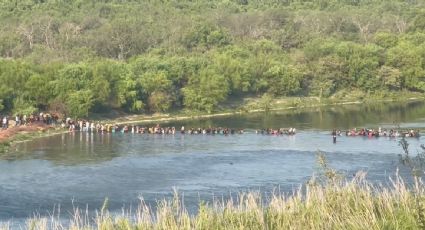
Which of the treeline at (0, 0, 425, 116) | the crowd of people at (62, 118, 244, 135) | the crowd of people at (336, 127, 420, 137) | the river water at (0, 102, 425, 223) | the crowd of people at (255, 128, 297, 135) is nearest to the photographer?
the river water at (0, 102, 425, 223)

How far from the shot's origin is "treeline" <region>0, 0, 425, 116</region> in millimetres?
85375

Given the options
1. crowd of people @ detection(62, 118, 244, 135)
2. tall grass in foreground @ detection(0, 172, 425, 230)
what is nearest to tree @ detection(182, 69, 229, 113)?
crowd of people @ detection(62, 118, 244, 135)

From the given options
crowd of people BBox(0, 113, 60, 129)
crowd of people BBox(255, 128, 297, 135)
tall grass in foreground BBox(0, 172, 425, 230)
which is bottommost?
tall grass in foreground BBox(0, 172, 425, 230)

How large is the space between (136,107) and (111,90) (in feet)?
11.1

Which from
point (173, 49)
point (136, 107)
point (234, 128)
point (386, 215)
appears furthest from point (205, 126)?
point (386, 215)

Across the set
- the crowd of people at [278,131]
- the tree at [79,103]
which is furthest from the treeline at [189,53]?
the crowd of people at [278,131]

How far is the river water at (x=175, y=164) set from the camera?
4294 centimetres

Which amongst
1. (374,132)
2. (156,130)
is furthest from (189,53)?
(374,132)

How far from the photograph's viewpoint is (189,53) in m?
121

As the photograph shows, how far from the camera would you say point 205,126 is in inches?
3088

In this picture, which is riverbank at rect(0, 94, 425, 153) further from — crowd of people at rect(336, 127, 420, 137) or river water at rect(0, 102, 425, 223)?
crowd of people at rect(336, 127, 420, 137)

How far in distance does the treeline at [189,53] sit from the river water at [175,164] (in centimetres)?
1120

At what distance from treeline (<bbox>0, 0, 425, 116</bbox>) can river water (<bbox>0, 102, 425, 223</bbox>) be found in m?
11.2

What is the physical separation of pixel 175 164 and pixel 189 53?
67056 mm
